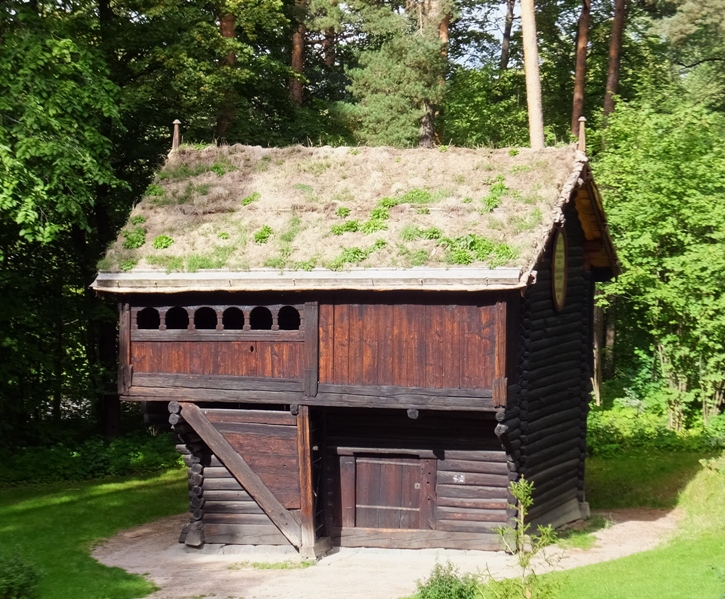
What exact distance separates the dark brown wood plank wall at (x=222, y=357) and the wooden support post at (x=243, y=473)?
75cm

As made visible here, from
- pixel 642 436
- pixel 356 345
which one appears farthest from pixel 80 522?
pixel 642 436

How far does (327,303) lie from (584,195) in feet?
17.4

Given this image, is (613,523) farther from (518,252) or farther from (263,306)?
(263,306)

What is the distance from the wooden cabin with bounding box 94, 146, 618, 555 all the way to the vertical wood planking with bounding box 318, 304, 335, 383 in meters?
0.02

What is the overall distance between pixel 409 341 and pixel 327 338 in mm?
1333

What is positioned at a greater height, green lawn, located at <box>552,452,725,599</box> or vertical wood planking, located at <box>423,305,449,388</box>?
vertical wood planking, located at <box>423,305,449,388</box>

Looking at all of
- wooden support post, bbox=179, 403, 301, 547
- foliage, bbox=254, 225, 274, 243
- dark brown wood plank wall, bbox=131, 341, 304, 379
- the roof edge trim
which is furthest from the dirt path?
foliage, bbox=254, 225, 274, 243

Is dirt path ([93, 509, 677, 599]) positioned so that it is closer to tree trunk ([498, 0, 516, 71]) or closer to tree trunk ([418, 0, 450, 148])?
tree trunk ([418, 0, 450, 148])

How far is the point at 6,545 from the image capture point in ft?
56.5

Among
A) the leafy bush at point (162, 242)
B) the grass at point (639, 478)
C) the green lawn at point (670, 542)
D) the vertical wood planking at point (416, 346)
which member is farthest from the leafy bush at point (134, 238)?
the grass at point (639, 478)

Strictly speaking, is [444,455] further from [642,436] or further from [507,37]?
[507,37]

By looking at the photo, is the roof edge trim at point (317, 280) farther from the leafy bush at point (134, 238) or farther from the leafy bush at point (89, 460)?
the leafy bush at point (89, 460)

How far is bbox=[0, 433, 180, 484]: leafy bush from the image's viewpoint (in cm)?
2302

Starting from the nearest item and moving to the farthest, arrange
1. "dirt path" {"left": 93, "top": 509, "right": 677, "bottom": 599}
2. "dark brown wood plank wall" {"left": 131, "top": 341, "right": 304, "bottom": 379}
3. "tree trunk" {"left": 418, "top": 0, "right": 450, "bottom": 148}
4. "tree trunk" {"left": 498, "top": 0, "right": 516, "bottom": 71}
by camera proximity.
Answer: "dirt path" {"left": 93, "top": 509, "right": 677, "bottom": 599} → "dark brown wood plank wall" {"left": 131, "top": 341, "right": 304, "bottom": 379} → "tree trunk" {"left": 418, "top": 0, "right": 450, "bottom": 148} → "tree trunk" {"left": 498, "top": 0, "right": 516, "bottom": 71}
